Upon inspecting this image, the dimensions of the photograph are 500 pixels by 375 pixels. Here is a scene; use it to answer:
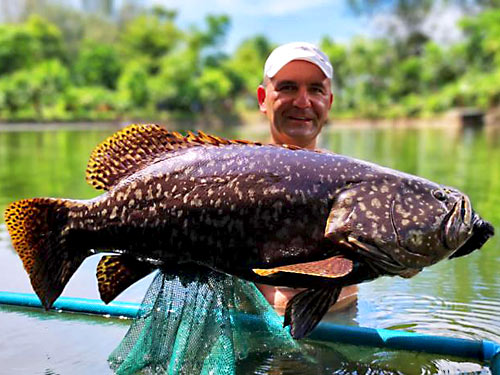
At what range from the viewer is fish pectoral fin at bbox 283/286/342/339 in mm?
2775

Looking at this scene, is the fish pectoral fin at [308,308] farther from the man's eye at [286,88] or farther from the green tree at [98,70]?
the green tree at [98,70]

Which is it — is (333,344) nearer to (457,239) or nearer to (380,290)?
(457,239)

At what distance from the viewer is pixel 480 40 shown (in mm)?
52969

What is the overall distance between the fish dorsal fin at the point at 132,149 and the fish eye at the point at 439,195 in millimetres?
985

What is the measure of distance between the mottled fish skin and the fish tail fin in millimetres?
67

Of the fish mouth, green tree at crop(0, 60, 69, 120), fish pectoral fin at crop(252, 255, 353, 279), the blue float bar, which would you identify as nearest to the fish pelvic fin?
fish pectoral fin at crop(252, 255, 353, 279)

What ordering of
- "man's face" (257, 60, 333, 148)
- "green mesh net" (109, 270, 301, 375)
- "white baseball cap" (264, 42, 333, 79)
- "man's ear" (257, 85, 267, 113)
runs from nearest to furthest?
"green mesh net" (109, 270, 301, 375)
"white baseball cap" (264, 42, 333, 79)
"man's face" (257, 60, 333, 148)
"man's ear" (257, 85, 267, 113)

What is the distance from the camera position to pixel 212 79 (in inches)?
2470

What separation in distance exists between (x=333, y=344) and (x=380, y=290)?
4.75 feet

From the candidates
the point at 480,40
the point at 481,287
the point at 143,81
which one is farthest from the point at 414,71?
the point at 481,287

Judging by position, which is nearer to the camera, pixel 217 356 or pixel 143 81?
pixel 217 356

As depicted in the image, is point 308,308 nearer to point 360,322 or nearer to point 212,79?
point 360,322

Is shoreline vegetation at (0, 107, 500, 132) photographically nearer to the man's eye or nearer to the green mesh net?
the man's eye

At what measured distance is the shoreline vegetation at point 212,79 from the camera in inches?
1992
